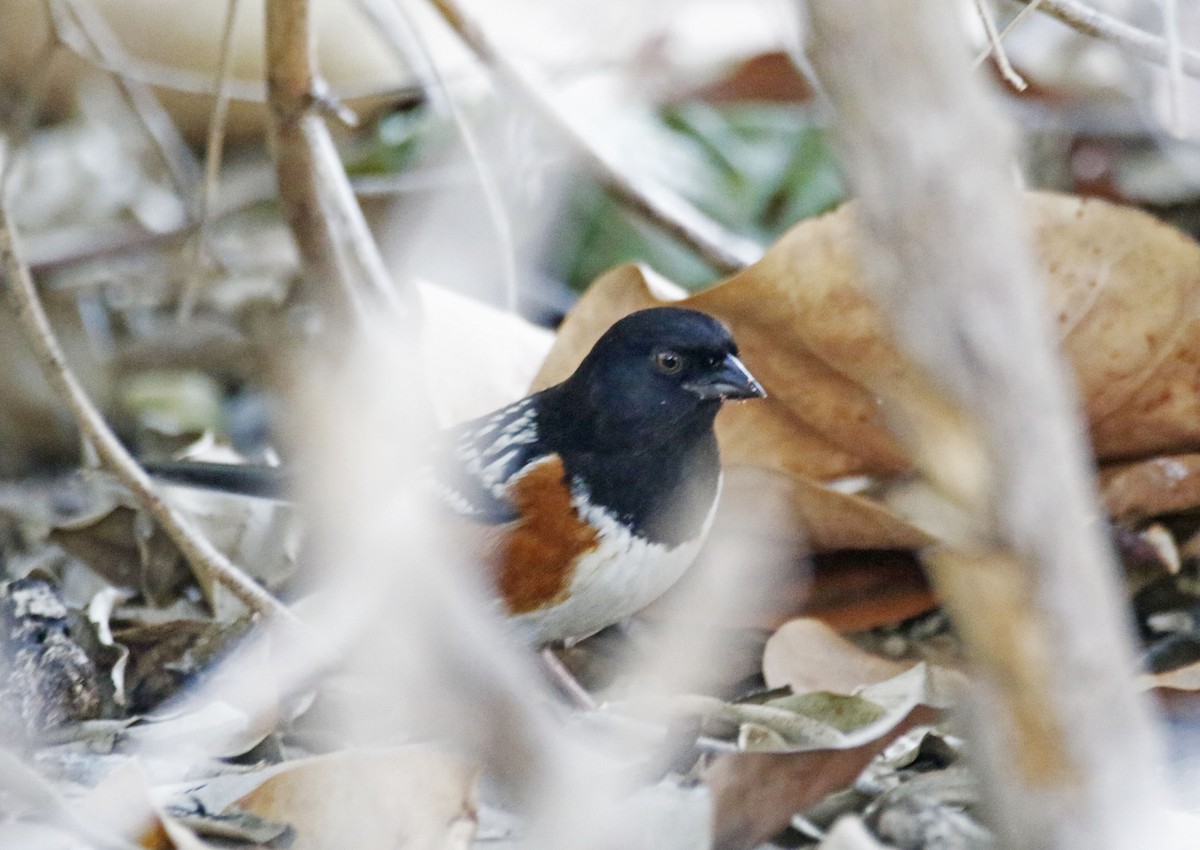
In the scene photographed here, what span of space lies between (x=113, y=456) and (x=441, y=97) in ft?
6.42

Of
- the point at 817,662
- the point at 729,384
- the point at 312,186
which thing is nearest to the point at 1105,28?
the point at 729,384

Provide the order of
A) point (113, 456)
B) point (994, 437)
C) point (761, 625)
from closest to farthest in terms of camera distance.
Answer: point (994, 437)
point (113, 456)
point (761, 625)

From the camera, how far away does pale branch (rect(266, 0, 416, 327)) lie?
2625 millimetres

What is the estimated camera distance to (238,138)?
173 inches

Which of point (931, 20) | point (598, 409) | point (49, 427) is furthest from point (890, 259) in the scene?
point (49, 427)

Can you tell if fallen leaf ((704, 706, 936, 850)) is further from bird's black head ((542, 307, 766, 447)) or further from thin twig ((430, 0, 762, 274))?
thin twig ((430, 0, 762, 274))

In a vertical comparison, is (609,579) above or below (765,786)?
below

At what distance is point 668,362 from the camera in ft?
7.80

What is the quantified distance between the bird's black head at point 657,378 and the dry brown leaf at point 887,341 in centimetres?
8

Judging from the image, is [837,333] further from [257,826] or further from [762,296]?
[257,826]

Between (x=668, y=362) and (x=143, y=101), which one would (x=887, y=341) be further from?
(x=143, y=101)

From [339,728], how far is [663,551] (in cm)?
59

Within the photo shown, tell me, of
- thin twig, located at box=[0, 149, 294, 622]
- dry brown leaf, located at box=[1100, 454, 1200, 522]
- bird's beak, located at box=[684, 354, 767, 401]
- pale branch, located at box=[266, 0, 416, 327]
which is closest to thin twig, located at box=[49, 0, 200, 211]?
pale branch, located at box=[266, 0, 416, 327]

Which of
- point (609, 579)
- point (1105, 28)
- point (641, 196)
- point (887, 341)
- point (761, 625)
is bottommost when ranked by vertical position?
point (761, 625)
